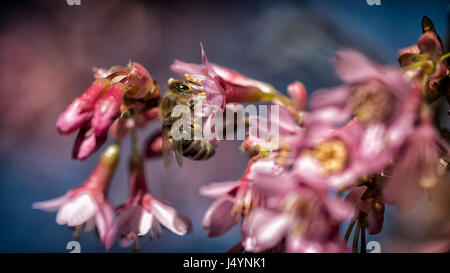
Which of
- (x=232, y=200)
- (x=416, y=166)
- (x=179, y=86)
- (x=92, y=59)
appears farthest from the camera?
(x=92, y=59)

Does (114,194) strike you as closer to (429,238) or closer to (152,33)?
(152,33)

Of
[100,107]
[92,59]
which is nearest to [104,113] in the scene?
[100,107]

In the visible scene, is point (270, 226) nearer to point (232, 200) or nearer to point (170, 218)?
point (232, 200)

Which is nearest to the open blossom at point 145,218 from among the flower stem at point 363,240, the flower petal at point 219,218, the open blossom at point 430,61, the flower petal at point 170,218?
the flower petal at point 170,218

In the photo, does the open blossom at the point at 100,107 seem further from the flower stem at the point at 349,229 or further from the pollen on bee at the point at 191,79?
the flower stem at the point at 349,229

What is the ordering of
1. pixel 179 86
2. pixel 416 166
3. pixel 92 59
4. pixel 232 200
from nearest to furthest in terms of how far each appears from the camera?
pixel 416 166 → pixel 232 200 → pixel 179 86 → pixel 92 59

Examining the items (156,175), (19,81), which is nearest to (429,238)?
(156,175)

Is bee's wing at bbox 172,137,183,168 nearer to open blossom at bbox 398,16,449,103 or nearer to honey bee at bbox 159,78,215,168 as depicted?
honey bee at bbox 159,78,215,168

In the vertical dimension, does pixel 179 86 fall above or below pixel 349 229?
above
